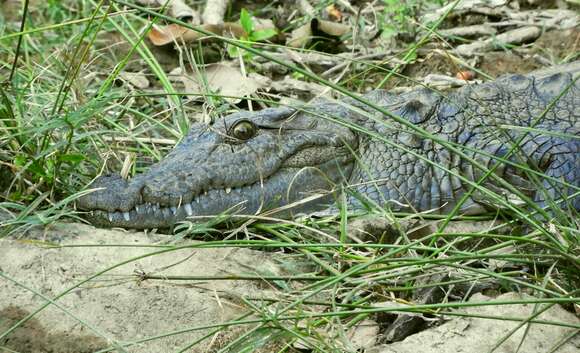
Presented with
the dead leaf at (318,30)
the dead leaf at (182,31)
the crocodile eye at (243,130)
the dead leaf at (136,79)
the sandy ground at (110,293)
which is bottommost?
the dead leaf at (136,79)

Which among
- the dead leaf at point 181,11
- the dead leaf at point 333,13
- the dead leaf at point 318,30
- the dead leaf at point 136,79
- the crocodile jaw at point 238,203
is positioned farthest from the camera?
the dead leaf at point 333,13

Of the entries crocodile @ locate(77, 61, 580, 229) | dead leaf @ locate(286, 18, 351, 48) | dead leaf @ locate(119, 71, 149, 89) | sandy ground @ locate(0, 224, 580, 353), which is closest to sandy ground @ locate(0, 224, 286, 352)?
sandy ground @ locate(0, 224, 580, 353)

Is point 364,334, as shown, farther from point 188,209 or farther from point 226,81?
point 226,81

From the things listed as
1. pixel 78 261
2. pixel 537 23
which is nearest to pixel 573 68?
pixel 537 23

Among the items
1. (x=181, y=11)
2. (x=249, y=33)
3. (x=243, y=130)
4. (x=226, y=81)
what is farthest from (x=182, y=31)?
(x=243, y=130)

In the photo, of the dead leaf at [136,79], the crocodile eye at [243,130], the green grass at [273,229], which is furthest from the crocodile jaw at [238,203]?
the dead leaf at [136,79]

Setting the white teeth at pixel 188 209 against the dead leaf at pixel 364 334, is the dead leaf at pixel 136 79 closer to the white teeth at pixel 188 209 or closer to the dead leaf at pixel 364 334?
the white teeth at pixel 188 209

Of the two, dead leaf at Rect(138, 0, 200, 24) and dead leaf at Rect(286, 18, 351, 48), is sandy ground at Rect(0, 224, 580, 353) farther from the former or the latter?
dead leaf at Rect(138, 0, 200, 24)

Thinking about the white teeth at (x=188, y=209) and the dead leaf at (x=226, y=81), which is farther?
the dead leaf at (x=226, y=81)
